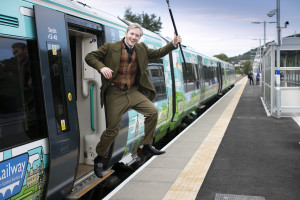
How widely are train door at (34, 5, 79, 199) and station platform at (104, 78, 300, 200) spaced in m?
0.83

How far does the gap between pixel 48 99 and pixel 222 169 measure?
126 inches

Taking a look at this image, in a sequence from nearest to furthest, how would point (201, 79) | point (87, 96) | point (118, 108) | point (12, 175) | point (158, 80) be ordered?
1. point (12, 175)
2. point (118, 108)
3. point (87, 96)
4. point (158, 80)
5. point (201, 79)

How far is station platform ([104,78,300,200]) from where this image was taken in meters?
4.43

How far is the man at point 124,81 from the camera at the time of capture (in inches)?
152

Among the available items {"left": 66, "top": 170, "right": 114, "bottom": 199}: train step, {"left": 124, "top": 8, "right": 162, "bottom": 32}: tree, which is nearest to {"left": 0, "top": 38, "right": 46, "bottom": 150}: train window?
{"left": 66, "top": 170, "right": 114, "bottom": 199}: train step

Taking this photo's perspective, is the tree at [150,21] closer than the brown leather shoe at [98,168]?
No

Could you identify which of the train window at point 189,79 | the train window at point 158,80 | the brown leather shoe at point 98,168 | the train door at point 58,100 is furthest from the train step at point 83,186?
the train window at point 189,79

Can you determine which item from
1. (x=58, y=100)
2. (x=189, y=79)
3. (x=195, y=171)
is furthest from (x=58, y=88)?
(x=189, y=79)

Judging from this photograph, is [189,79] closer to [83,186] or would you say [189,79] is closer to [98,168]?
[83,186]

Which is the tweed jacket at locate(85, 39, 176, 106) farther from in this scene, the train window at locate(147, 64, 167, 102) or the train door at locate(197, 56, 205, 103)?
the train door at locate(197, 56, 205, 103)

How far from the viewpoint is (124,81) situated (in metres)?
4.02

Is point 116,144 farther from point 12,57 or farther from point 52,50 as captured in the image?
point 12,57

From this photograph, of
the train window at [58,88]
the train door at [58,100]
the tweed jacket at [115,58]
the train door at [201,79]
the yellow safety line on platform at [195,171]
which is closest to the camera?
the train door at [58,100]

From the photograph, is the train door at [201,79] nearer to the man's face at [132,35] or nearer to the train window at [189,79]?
the train window at [189,79]
